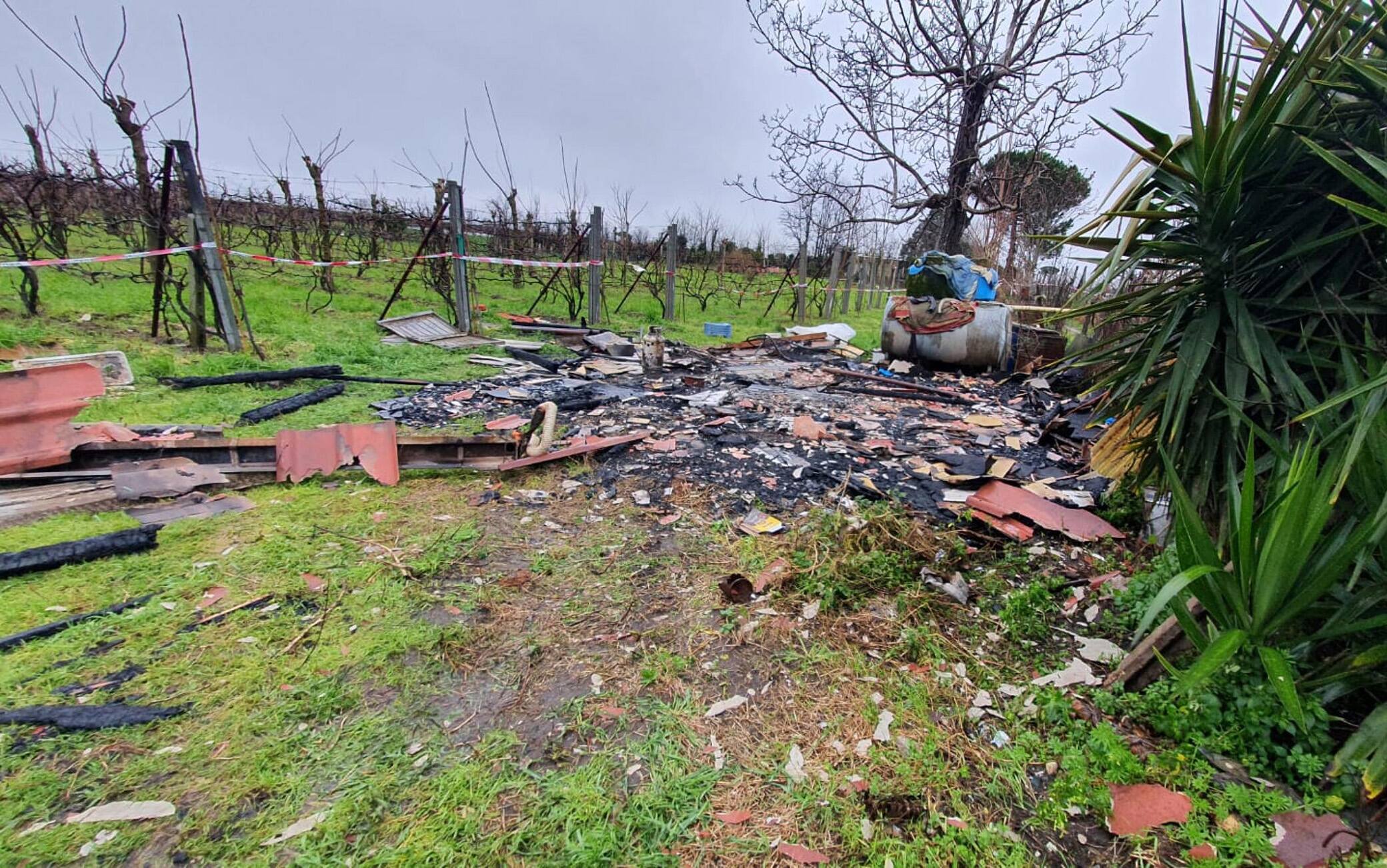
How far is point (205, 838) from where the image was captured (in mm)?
1455

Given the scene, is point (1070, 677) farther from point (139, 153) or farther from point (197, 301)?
point (139, 153)

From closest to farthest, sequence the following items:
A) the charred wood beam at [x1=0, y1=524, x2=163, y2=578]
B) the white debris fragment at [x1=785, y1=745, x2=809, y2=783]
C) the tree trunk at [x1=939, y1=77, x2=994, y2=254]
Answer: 1. the white debris fragment at [x1=785, y1=745, x2=809, y2=783]
2. the charred wood beam at [x1=0, y1=524, x2=163, y2=578]
3. the tree trunk at [x1=939, y1=77, x2=994, y2=254]

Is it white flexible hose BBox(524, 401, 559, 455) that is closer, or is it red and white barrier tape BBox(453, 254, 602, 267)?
white flexible hose BBox(524, 401, 559, 455)

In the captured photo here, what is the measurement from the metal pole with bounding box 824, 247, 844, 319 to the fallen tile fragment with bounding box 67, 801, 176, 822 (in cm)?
1566

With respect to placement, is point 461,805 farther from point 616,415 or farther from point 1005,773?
point 616,415

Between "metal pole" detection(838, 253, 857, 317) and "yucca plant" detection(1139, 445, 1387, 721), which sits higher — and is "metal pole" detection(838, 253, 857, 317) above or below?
above

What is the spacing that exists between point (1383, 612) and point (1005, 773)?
1.22 metres

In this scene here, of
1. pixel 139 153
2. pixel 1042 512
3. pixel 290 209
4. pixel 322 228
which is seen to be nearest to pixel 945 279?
pixel 1042 512

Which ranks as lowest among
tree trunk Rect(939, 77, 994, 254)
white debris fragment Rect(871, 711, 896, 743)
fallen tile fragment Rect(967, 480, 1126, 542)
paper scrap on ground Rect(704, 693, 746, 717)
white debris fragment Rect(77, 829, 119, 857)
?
→ white debris fragment Rect(77, 829, 119, 857)

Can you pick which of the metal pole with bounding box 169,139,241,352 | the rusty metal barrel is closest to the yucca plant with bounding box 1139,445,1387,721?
the rusty metal barrel

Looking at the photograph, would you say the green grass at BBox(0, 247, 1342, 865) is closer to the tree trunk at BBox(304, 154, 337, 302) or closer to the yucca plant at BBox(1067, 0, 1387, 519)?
the yucca plant at BBox(1067, 0, 1387, 519)

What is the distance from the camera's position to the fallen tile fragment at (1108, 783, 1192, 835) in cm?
150

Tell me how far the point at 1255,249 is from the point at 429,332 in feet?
28.7

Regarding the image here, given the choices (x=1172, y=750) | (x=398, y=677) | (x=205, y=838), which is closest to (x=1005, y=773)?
(x=1172, y=750)
